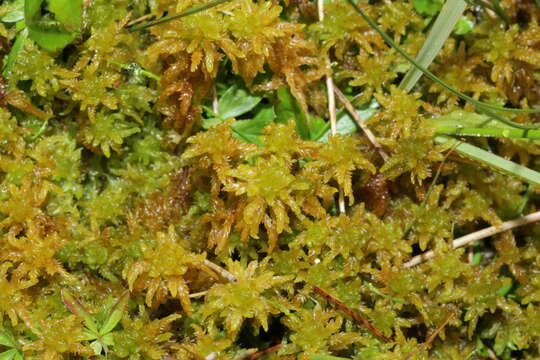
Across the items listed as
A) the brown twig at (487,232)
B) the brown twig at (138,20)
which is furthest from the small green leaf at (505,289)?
the brown twig at (138,20)

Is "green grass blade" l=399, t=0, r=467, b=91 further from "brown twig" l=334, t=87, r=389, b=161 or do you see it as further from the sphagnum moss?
"brown twig" l=334, t=87, r=389, b=161

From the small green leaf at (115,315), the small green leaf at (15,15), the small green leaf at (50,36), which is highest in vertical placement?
the small green leaf at (15,15)

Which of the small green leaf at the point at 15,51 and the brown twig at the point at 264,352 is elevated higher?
the small green leaf at the point at 15,51

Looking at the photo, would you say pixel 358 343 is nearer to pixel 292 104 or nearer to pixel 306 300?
pixel 306 300

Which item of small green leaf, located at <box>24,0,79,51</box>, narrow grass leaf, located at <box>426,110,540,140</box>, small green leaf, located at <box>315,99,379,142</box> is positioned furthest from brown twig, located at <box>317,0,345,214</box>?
small green leaf, located at <box>24,0,79,51</box>

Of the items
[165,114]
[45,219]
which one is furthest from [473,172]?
[45,219]

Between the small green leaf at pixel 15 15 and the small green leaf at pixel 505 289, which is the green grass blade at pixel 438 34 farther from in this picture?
the small green leaf at pixel 15 15

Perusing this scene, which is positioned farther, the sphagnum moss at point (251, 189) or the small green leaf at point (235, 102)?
the small green leaf at point (235, 102)
